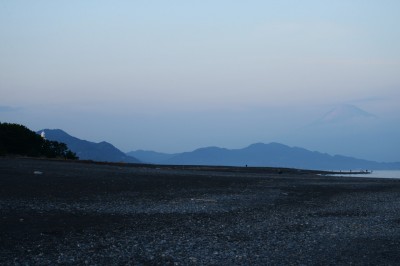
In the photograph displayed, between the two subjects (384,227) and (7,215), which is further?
(384,227)

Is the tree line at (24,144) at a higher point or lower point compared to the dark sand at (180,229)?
higher

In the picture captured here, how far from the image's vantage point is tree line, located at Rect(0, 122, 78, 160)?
162ft

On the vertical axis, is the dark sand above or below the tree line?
below

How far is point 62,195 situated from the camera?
1750 centimetres

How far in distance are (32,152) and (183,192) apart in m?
32.0

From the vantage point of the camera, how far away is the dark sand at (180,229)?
952cm

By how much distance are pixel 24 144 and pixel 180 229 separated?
42681mm

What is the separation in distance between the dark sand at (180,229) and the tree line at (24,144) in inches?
1197

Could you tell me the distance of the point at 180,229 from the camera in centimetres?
1243

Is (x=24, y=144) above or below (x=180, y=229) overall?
above

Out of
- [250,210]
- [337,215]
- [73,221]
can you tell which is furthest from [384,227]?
[73,221]

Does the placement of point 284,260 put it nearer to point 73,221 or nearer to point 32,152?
point 73,221

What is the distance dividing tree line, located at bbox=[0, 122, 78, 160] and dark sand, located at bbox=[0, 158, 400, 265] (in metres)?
30.4

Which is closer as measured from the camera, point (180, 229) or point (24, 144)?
point (180, 229)
